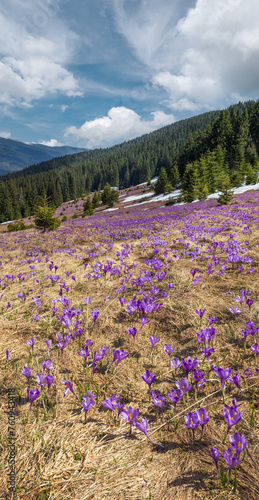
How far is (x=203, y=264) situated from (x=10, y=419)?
4.90 metres

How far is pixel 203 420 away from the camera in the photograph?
1.53m

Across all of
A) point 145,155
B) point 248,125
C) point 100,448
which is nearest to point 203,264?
point 100,448

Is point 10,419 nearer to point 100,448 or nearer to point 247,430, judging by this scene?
point 100,448

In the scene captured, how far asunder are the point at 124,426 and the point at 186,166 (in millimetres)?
57919

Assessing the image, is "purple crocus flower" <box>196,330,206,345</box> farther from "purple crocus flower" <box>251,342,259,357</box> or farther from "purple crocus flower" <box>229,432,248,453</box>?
"purple crocus flower" <box>229,432,248,453</box>

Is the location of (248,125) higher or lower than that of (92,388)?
higher

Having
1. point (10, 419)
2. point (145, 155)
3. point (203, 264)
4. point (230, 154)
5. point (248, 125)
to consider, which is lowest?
point (203, 264)

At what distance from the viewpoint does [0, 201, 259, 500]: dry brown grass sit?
4.33 feet

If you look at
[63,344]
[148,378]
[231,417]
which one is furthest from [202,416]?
[63,344]

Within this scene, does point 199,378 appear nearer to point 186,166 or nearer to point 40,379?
point 40,379

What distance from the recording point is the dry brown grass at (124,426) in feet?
4.33

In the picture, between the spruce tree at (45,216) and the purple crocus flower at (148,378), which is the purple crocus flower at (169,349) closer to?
the purple crocus flower at (148,378)

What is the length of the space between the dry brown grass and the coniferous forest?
23069mm

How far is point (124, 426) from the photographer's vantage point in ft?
5.87
